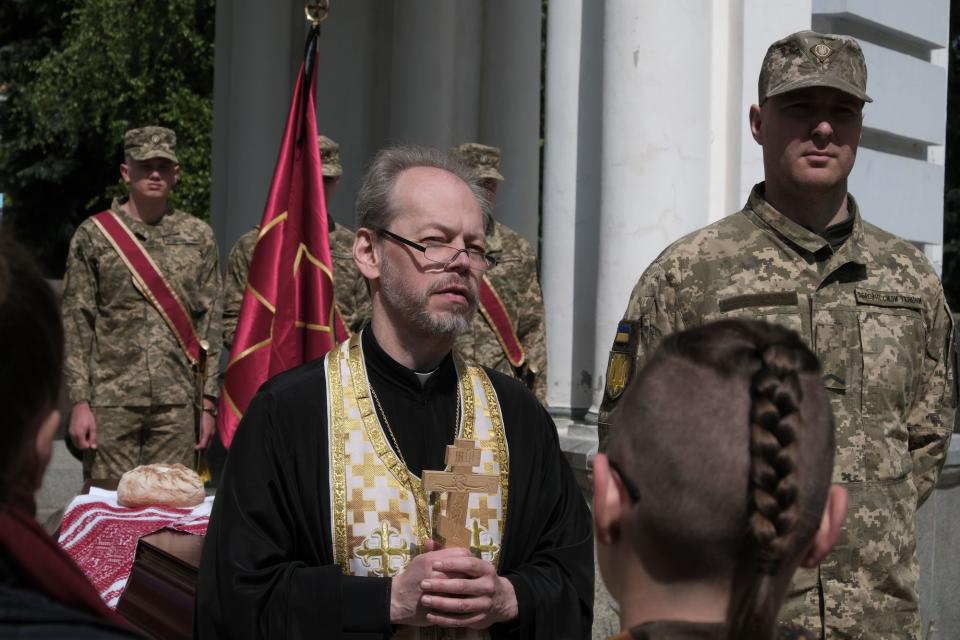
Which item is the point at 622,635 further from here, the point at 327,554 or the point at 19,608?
the point at 327,554

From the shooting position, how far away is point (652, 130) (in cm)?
649

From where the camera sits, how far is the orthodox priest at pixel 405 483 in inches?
111

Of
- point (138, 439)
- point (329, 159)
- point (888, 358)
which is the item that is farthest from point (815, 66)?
point (138, 439)

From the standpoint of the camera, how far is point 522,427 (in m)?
3.21

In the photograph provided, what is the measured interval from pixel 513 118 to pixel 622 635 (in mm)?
8684

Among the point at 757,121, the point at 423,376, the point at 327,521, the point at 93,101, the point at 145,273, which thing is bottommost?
the point at 327,521

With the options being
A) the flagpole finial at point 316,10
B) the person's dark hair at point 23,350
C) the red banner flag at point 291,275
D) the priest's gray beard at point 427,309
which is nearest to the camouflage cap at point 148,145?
the red banner flag at point 291,275

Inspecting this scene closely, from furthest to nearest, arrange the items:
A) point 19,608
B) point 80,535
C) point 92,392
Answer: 1. point 92,392
2. point 80,535
3. point 19,608

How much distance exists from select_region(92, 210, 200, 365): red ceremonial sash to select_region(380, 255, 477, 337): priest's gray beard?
4.80 meters

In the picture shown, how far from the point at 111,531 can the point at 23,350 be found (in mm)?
3451

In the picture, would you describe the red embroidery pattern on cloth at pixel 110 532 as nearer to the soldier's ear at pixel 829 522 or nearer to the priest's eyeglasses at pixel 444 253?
the priest's eyeglasses at pixel 444 253

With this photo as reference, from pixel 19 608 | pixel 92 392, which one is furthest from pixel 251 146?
pixel 19 608

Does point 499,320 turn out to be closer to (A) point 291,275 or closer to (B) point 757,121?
(A) point 291,275

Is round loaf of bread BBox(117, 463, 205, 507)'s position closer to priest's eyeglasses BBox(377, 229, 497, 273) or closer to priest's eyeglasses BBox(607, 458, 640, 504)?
priest's eyeglasses BBox(377, 229, 497, 273)
